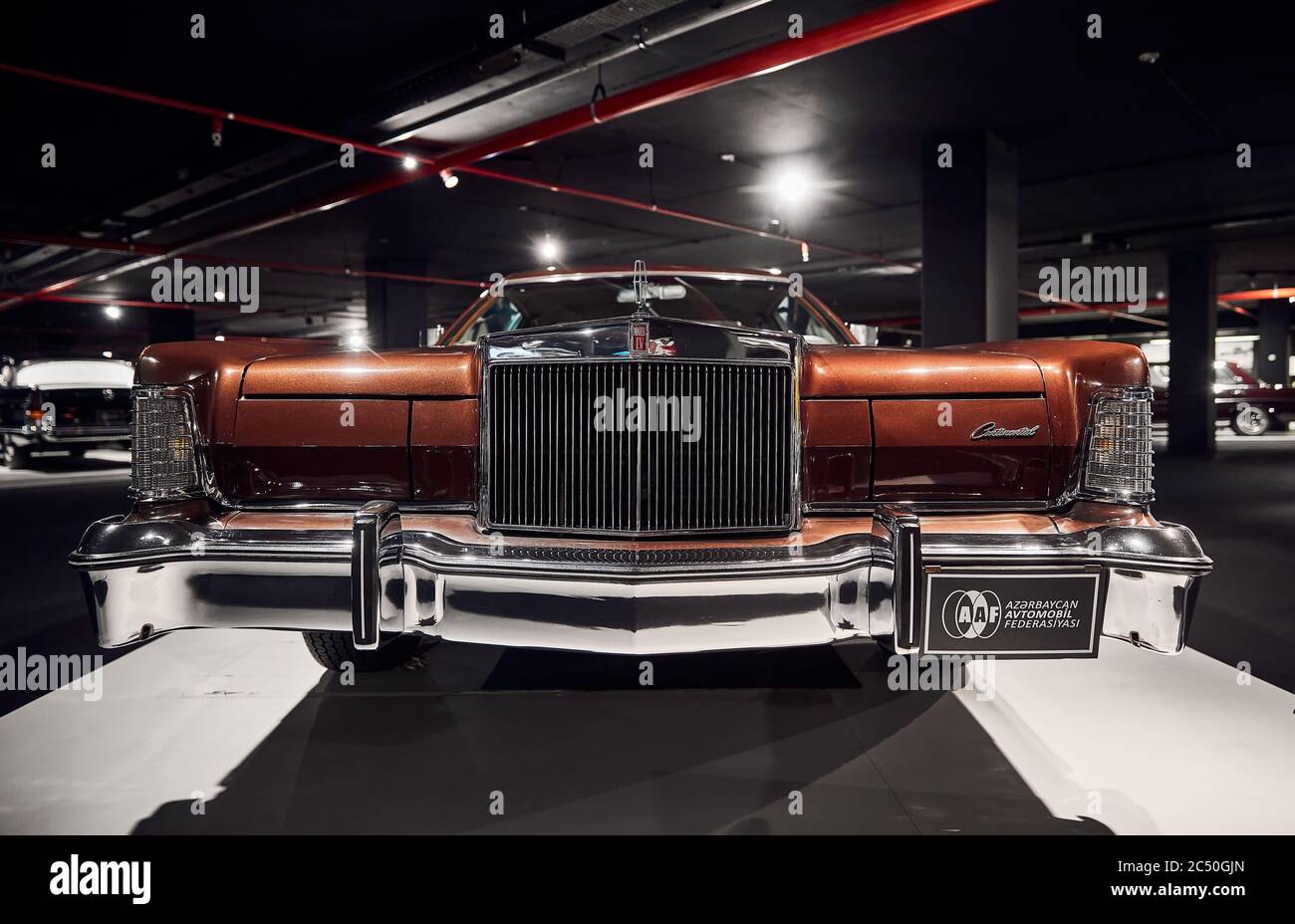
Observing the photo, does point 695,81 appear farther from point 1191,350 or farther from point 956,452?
point 1191,350

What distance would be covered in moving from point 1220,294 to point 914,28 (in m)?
17.6

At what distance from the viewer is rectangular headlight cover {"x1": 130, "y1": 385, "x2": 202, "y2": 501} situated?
230cm

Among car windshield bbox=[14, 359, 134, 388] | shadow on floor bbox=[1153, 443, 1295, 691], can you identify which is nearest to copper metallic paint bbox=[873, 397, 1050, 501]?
shadow on floor bbox=[1153, 443, 1295, 691]

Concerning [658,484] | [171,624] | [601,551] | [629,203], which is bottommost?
[171,624]

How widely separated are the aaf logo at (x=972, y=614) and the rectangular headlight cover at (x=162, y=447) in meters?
2.01

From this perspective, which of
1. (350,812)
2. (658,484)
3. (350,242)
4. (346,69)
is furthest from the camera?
(350,242)

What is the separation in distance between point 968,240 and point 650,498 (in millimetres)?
6888

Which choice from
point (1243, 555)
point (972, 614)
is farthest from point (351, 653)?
point (1243, 555)

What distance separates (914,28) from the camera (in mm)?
5676

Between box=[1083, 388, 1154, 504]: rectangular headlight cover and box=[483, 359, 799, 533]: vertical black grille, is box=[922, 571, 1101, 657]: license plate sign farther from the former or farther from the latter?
box=[483, 359, 799, 533]: vertical black grille

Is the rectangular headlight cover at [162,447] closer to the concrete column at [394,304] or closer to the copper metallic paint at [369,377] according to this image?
the copper metallic paint at [369,377]
